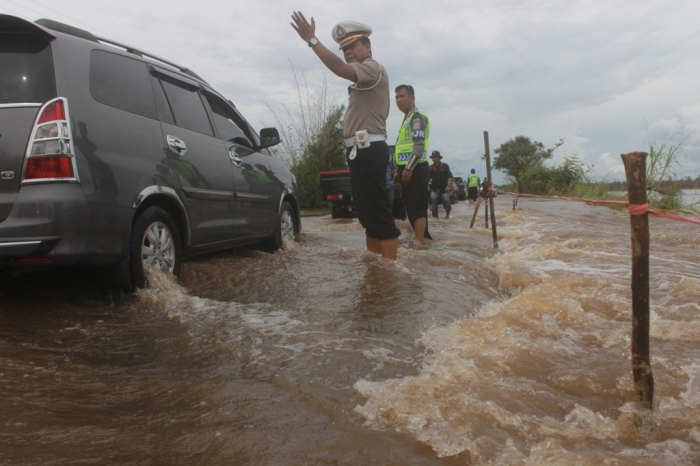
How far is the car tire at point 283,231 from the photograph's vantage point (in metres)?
5.40

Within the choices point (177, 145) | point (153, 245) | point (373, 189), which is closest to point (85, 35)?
point (177, 145)

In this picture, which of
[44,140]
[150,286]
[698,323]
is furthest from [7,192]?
[698,323]

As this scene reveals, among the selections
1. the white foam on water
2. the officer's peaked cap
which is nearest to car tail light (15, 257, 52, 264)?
the white foam on water

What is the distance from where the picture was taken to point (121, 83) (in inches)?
133

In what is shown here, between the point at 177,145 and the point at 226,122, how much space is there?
3.87ft

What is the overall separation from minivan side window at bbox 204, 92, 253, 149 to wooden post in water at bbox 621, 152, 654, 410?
3.42 meters

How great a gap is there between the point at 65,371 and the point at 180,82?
8.60 feet

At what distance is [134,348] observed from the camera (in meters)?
2.49

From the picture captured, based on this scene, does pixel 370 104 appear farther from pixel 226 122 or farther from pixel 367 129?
pixel 226 122

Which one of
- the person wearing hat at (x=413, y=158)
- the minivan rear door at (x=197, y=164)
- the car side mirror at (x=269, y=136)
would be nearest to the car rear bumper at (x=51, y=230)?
the minivan rear door at (x=197, y=164)

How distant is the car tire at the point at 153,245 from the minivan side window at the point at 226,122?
1243 mm

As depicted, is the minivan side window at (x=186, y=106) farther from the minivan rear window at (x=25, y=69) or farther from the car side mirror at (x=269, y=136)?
the minivan rear window at (x=25, y=69)

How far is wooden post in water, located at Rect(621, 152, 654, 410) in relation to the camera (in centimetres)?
173

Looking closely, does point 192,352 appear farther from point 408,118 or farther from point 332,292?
point 408,118
